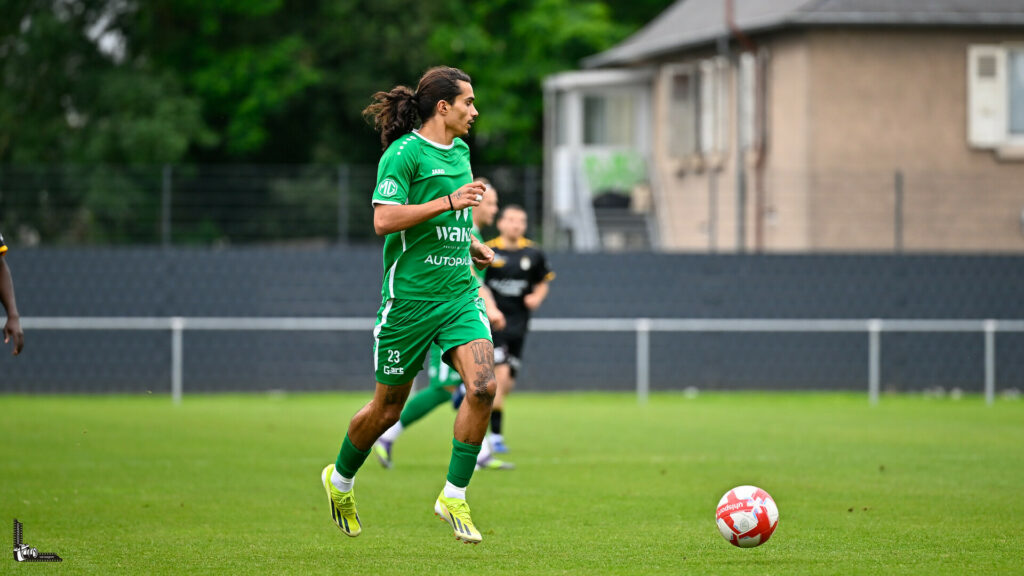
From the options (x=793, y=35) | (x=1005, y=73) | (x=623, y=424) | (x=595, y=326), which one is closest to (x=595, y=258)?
(x=595, y=326)

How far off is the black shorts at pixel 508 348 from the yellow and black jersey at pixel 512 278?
0.34 feet

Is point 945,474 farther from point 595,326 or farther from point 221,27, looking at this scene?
point 221,27

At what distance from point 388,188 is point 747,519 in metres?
2.38

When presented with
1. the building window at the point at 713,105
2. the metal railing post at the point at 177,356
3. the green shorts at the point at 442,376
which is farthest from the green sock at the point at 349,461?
the building window at the point at 713,105

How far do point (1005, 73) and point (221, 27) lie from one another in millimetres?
19542

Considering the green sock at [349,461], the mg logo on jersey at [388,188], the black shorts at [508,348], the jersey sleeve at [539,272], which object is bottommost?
the green sock at [349,461]

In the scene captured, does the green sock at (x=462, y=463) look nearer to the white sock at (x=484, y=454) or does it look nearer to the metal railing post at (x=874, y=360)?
the white sock at (x=484, y=454)

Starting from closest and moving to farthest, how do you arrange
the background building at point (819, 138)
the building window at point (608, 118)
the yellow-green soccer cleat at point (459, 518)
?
the yellow-green soccer cleat at point (459, 518) → the background building at point (819, 138) → the building window at point (608, 118)

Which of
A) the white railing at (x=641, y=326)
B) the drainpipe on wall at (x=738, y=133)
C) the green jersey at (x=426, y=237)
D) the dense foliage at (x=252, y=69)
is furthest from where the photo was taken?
the dense foliage at (x=252, y=69)

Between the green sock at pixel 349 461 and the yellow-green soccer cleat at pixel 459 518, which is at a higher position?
the green sock at pixel 349 461

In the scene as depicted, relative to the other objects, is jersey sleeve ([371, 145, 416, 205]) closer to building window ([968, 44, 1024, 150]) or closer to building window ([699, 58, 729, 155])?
building window ([968, 44, 1024, 150])

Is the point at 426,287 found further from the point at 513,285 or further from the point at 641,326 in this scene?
the point at 641,326

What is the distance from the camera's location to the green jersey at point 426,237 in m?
7.36

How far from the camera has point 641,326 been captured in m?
20.5
